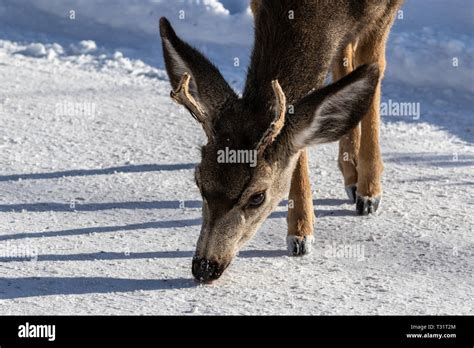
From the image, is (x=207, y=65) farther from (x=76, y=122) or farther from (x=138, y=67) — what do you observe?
(x=138, y=67)

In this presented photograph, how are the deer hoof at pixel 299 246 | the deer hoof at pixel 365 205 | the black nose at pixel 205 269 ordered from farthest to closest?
the deer hoof at pixel 365 205 → the deer hoof at pixel 299 246 → the black nose at pixel 205 269

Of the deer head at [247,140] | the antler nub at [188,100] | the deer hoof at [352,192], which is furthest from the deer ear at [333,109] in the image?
the deer hoof at [352,192]

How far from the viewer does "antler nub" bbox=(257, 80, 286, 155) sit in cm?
522

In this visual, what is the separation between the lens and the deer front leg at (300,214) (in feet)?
21.1

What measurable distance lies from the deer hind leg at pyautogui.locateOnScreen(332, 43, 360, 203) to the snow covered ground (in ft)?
0.46

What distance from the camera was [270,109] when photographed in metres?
5.53

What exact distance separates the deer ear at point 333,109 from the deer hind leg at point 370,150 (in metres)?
1.59

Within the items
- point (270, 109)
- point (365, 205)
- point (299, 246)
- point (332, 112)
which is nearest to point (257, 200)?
point (270, 109)

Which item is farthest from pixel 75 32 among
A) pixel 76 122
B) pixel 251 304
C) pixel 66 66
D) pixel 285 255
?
pixel 251 304

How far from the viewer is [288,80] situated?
584 cm

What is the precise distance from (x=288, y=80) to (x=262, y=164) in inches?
23.5

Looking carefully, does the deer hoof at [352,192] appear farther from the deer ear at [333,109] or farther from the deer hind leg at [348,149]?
the deer ear at [333,109]

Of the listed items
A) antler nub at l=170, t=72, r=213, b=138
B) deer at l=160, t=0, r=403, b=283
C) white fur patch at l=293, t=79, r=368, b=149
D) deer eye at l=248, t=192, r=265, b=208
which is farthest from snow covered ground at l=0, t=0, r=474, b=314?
antler nub at l=170, t=72, r=213, b=138

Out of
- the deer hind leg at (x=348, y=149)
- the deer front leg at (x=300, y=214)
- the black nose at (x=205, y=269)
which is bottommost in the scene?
the black nose at (x=205, y=269)
